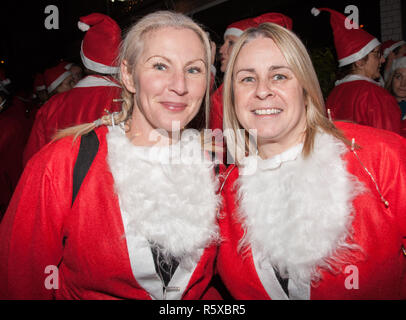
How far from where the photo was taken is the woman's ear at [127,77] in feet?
5.94

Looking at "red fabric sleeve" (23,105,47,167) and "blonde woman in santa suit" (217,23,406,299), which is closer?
"blonde woman in santa suit" (217,23,406,299)

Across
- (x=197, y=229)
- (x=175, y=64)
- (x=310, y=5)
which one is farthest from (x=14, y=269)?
(x=310, y=5)

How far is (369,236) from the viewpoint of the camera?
148 centimetres

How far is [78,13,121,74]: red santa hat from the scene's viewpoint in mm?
3502

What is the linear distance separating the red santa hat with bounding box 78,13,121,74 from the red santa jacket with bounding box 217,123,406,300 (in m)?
2.71

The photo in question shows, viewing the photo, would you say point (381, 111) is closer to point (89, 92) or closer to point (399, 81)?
point (399, 81)

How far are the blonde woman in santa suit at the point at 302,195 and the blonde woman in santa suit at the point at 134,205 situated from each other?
19cm

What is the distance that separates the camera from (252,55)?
1712 millimetres

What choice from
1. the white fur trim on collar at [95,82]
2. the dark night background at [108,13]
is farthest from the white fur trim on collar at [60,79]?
the white fur trim on collar at [95,82]

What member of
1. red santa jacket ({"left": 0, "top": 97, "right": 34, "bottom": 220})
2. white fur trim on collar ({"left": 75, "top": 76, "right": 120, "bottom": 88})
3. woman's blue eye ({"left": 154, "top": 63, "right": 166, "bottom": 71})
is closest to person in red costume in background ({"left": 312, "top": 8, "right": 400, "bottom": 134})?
white fur trim on collar ({"left": 75, "top": 76, "right": 120, "bottom": 88})

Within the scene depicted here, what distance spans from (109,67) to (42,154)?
220cm

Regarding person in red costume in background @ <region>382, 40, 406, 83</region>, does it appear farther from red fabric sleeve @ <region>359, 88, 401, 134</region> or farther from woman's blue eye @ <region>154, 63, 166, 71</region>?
woman's blue eye @ <region>154, 63, 166, 71</region>

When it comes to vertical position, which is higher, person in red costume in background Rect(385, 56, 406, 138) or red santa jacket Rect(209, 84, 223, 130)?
person in red costume in background Rect(385, 56, 406, 138)

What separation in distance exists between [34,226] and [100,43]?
2.63m
